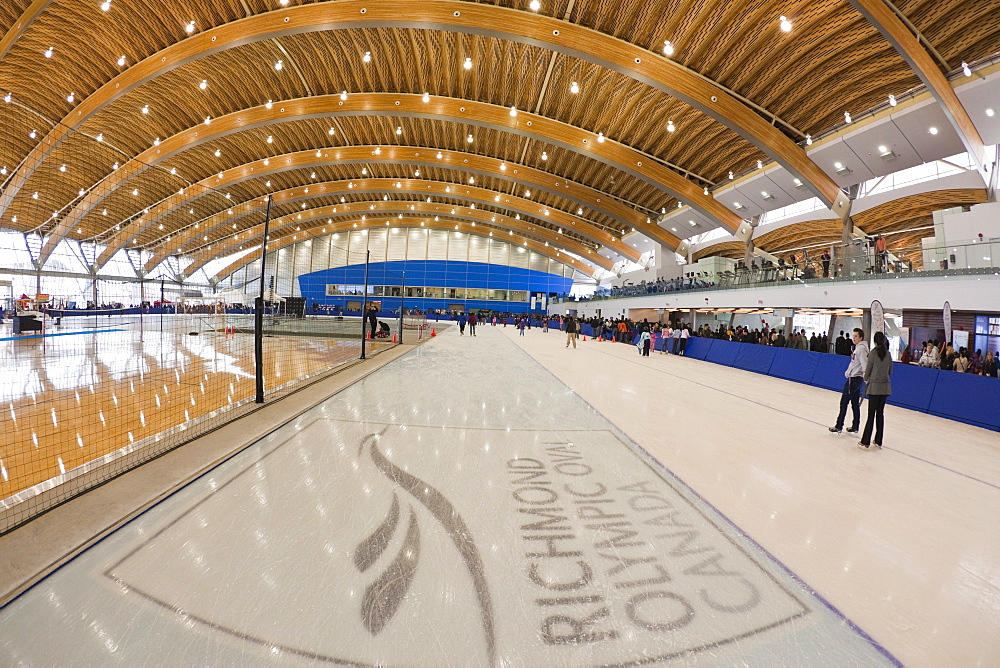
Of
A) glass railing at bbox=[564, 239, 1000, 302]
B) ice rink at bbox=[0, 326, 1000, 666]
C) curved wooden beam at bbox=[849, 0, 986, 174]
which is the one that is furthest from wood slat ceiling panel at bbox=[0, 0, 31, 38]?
glass railing at bbox=[564, 239, 1000, 302]

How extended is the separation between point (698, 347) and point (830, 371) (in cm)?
712

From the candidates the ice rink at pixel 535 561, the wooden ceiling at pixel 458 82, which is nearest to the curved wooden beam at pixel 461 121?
the wooden ceiling at pixel 458 82

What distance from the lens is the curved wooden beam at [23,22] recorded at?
13617 millimetres

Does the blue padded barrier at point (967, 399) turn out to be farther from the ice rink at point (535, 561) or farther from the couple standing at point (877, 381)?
the couple standing at point (877, 381)

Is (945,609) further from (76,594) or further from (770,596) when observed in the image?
(76,594)

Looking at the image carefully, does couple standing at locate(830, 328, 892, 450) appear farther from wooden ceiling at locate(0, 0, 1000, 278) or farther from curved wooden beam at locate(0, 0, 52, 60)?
curved wooden beam at locate(0, 0, 52, 60)

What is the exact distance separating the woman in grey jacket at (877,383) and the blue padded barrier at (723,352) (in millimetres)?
10368

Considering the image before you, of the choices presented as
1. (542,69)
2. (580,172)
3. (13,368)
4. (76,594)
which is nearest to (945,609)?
(76,594)

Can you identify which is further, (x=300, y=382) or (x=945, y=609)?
(x=300, y=382)

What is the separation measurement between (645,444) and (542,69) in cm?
1909

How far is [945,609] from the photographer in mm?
2242

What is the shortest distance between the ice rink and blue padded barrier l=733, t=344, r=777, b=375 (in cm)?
892

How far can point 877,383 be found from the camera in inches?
208

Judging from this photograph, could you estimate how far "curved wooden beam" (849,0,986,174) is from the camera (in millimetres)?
11547
